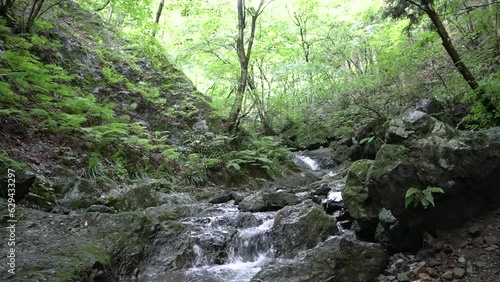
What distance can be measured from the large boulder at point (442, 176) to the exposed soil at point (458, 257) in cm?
17

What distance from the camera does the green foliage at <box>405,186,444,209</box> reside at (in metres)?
4.14

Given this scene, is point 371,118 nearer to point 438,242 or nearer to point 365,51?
point 365,51

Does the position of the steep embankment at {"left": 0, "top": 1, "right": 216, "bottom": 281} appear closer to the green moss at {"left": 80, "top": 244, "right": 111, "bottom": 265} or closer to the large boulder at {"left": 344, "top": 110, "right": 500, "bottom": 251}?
the green moss at {"left": 80, "top": 244, "right": 111, "bottom": 265}

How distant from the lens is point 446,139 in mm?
4754

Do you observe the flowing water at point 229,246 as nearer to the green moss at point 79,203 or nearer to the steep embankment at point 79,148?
the steep embankment at point 79,148

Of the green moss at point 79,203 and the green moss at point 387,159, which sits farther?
the green moss at point 79,203

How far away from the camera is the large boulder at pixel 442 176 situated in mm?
4488

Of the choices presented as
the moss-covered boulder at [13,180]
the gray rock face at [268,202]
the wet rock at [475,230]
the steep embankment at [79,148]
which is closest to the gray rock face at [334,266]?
the wet rock at [475,230]

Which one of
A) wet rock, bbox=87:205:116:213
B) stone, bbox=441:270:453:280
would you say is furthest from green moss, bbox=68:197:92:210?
stone, bbox=441:270:453:280

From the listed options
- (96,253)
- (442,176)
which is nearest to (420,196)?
(442,176)

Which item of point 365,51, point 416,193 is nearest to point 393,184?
point 416,193

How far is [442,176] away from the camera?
450 centimetres

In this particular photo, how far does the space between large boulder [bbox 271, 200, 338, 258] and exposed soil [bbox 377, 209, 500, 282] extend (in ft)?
4.34

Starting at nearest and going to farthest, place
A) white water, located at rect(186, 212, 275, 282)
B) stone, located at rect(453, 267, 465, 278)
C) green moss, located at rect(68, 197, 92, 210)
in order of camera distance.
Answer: stone, located at rect(453, 267, 465, 278)
white water, located at rect(186, 212, 275, 282)
green moss, located at rect(68, 197, 92, 210)
